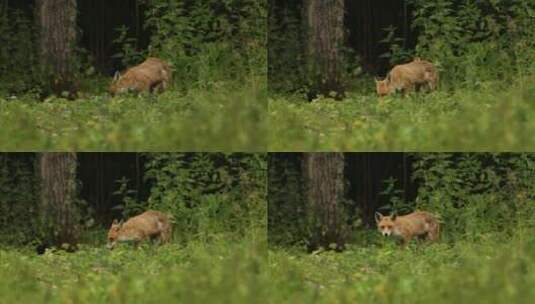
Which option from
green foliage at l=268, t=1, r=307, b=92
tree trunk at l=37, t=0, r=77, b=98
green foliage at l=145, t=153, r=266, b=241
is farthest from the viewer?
tree trunk at l=37, t=0, r=77, b=98

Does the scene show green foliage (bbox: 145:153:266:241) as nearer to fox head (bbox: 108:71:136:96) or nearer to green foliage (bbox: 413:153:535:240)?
fox head (bbox: 108:71:136:96)

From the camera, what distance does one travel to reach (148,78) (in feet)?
36.4

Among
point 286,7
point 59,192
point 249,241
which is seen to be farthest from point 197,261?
point 286,7

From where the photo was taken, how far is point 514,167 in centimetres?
1105

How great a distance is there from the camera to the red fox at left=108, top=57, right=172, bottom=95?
1112cm

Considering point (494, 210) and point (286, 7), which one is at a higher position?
point (286, 7)

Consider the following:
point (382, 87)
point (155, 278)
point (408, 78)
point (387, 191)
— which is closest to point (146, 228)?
point (155, 278)

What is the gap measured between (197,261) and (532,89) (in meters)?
2.94

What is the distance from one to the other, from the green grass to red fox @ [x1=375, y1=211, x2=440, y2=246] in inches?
49.4

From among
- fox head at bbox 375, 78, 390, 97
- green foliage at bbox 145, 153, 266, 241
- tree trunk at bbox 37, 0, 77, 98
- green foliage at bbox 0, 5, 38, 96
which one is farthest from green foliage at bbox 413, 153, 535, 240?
green foliage at bbox 0, 5, 38, 96

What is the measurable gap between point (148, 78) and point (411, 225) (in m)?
2.39

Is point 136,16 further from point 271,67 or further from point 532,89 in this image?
point 532,89

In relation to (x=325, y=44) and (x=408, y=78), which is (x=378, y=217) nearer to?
(x=408, y=78)

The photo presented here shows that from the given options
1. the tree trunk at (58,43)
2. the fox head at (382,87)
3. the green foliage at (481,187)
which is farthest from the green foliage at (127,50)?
the green foliage at (481,187)
